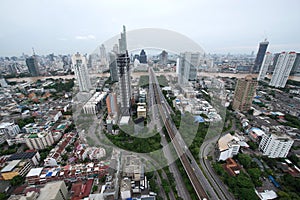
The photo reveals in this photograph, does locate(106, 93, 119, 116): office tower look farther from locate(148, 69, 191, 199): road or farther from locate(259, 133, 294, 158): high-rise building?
locate(259, 133, 294, 158): high-rise building

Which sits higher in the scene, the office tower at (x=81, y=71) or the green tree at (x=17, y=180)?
the office tower at (x=81, y=71)

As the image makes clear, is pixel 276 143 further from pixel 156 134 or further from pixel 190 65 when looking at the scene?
pixel 190 65

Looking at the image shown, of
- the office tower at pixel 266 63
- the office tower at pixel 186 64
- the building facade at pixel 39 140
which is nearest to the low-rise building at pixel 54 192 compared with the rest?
the building facade at pixel 39 140

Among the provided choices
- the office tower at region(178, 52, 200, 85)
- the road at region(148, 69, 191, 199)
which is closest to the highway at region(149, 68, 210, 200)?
the road at region(148, 69, 191, 199)

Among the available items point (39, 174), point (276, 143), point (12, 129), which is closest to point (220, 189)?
point (276, 143)

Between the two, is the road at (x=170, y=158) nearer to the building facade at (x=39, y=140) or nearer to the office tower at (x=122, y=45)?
the office tower at (x=122, y=45)

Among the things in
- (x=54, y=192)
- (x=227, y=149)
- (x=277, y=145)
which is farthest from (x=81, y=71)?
(x=277, y=145)
